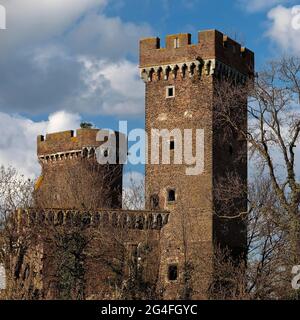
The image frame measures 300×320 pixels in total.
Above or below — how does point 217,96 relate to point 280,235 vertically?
above

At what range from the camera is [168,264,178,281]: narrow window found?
3667 centimetres

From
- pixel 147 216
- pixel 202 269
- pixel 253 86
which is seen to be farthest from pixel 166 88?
pixel 253 86

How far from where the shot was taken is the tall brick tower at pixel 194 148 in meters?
36.6

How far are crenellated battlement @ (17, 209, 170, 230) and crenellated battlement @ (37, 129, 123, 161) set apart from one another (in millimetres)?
8955

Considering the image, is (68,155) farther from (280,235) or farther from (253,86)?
(253,86)

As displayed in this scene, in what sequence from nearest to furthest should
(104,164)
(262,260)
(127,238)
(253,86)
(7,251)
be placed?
1. (253,86)
2. (7,251)
3. (262,260)
4. (127,238)
5. (104,164)

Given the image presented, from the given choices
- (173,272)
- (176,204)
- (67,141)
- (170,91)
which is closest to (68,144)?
(67,141)

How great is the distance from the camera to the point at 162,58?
1531 inches

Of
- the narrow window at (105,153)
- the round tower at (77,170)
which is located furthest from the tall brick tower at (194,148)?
the narrow window at (105,153)

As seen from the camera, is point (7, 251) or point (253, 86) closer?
point (253, 86)

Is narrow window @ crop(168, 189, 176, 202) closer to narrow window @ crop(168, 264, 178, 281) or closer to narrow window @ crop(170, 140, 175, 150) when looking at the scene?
narrow window @ crop(170, 140, 175, 150)

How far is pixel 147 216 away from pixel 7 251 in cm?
847
